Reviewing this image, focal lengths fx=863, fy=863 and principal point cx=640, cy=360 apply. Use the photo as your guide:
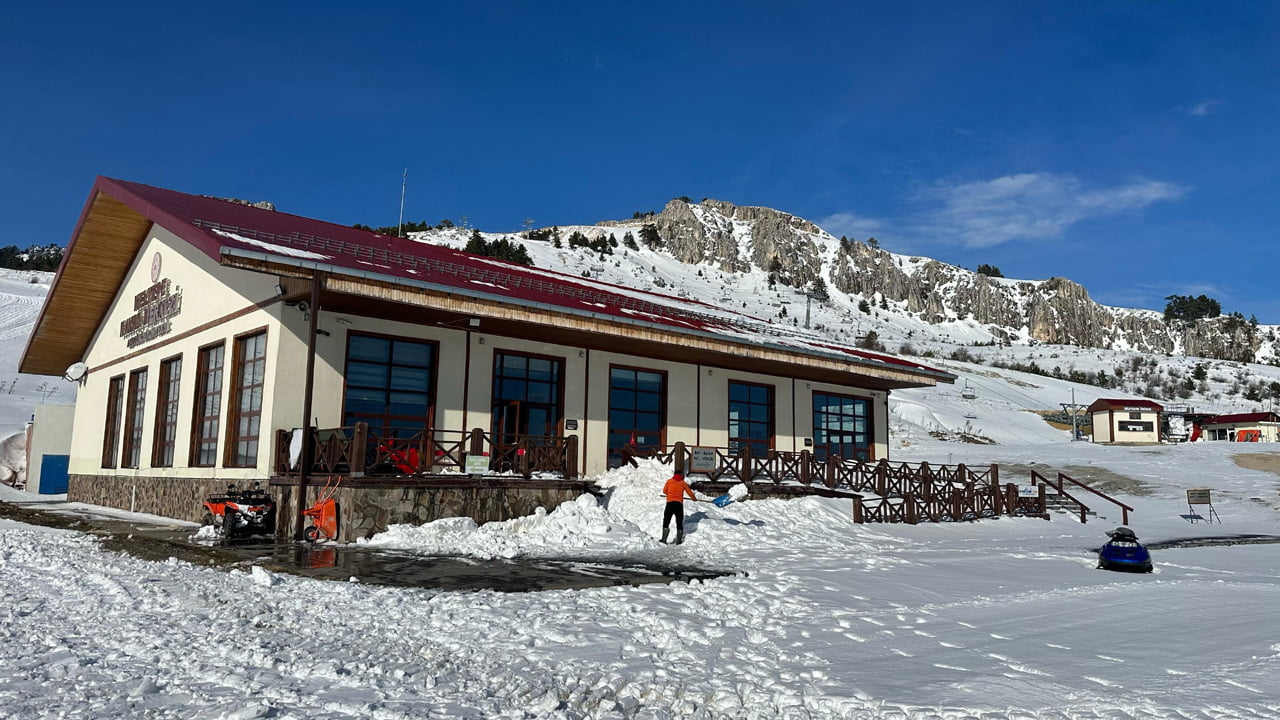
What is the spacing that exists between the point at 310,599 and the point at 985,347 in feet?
351

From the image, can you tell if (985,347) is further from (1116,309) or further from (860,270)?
(1116,309)

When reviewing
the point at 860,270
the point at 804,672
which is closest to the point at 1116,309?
the point at 860,270

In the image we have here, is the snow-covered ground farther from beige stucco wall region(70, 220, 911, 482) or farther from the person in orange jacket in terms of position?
beige stucco wall region(70, 220, 911, 482)

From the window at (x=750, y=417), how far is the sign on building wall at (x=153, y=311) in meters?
13.4

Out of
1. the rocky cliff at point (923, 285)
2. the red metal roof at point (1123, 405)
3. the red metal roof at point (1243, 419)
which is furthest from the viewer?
the rocky cliff at point (923, 285)

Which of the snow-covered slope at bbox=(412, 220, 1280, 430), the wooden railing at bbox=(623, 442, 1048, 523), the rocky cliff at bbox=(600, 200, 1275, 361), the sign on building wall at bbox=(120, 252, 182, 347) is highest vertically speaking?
the rocky cliff at bbox=(600, 200, 1275, 361)

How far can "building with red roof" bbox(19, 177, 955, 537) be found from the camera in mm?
14625

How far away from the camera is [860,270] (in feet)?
500

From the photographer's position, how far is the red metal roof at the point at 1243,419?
5309 centimetres

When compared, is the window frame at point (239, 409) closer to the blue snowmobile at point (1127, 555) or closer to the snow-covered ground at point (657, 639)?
the snow-covered ground at point (657, 639)

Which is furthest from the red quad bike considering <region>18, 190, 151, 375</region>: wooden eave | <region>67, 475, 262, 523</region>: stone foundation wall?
<region>18, 190, 151, 375</region>: wooden eave

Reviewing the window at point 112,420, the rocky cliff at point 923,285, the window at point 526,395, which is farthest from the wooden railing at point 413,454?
the rocky cliff at point 923,285

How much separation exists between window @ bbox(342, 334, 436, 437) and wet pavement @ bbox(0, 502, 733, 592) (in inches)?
140

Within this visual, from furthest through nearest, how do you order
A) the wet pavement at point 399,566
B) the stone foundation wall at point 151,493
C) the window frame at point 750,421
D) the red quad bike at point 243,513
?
the window frame at point 750,421, the stone foundation wall at point 151,493, the red quad bike at point 243,513, the wet pavement at point 399,566
